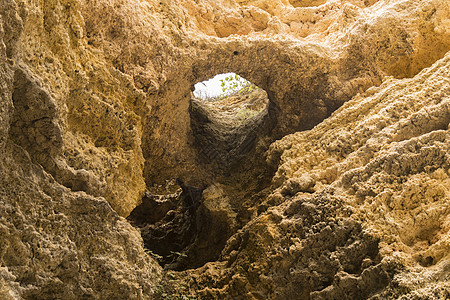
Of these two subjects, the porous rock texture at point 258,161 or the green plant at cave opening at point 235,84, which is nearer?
the porous rock texture at point 258,161

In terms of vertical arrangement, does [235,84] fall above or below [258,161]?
above

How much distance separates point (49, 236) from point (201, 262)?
2942 millimetres

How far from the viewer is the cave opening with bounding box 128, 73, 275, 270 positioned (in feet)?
18.1

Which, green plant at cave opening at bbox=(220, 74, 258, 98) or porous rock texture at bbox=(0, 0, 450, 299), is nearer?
porous rock texture at bbox=(0, 0, 450, 299)

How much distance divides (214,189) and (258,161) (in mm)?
728

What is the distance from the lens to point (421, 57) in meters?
4.86

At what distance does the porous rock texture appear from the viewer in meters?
2.86

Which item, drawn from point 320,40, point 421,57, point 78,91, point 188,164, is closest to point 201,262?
point 188,164

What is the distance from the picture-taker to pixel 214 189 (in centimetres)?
585

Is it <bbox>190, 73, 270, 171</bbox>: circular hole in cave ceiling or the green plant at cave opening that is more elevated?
the green plant at cave opening

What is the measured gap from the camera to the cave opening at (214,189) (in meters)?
5.51

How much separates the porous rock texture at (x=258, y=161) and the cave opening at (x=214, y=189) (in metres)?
0.11

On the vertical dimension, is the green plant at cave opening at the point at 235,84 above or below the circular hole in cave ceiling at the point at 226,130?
above

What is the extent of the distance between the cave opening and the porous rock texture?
11cm
